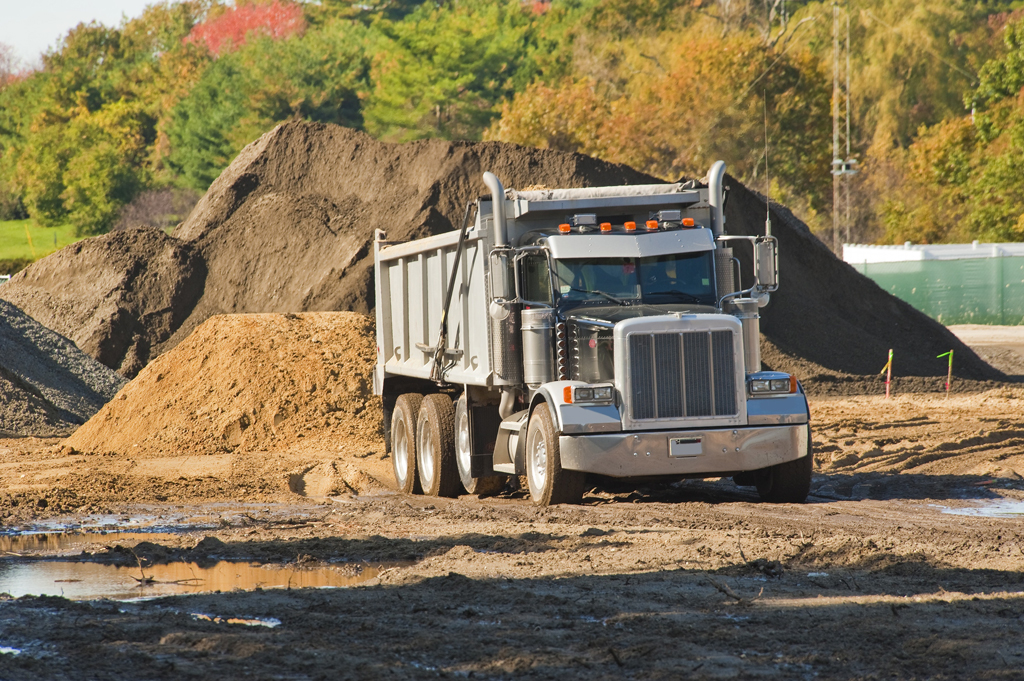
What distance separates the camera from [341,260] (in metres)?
26.9

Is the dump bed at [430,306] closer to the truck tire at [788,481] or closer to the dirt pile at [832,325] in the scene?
the truck tire at [788,481]

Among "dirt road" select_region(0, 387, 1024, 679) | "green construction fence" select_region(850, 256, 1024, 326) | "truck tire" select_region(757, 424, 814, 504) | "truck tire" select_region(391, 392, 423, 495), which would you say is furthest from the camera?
"green construction fence" select_region(850, 256, 1024, 326)

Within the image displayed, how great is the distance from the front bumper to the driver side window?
1.61 m

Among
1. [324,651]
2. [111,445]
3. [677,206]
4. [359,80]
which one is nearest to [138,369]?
[111,445]

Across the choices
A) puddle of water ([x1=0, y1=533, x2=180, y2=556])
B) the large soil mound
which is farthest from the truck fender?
the large soil mound

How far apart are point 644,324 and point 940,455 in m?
5.26

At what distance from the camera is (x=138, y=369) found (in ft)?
87.5

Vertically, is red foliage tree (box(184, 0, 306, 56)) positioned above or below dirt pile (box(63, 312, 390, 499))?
above

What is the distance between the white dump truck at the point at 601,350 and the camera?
35.0 feet

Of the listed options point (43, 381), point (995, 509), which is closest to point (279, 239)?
point (43, 381)

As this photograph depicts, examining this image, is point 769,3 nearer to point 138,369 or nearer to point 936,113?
point 936,113

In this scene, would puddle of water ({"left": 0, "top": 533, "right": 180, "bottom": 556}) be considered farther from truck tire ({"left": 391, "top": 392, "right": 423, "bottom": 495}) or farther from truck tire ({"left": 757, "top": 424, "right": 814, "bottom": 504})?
truck tire ({"left": 757, "top": 424, "right": 814, "bottom": 504})

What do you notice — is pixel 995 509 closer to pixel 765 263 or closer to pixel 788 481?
pixel 788 481

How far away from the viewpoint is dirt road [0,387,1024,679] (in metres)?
5.57
